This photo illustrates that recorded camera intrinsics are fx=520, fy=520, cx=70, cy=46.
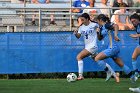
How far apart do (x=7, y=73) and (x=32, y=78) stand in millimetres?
919

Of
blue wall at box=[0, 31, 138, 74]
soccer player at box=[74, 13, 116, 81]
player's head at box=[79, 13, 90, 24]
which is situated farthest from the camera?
blue wall at box=[0, 31, 138, 74]

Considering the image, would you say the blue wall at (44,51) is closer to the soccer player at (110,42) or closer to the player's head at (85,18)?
the player's head at (85,18)

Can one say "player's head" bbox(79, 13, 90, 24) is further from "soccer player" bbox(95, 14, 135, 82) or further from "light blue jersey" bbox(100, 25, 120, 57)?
"light blue jersey" bbox(100, 25, 120, 57)

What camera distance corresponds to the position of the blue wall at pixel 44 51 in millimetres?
17531

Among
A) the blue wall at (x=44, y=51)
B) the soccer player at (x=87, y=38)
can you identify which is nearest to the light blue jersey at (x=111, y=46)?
the soccer player at (x=87, y=38)

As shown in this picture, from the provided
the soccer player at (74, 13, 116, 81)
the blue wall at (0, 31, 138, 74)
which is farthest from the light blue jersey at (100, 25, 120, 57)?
the blue wall at (0, 31, 138, 74)

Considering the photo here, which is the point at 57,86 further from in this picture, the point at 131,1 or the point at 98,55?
the point at 131,1

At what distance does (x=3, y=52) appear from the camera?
17.5 m

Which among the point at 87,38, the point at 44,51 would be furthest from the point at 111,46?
the point at 44,51

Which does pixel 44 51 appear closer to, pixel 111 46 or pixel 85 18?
pixel 85 18

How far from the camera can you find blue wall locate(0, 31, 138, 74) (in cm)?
1753

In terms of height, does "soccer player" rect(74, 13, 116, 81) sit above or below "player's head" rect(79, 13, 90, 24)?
below

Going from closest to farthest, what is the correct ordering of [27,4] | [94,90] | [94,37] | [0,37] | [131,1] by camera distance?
[94,90] → [94,37] → [0,37] → [27,4] → [131,1]

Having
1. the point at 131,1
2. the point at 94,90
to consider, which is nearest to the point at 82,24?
the point at 94,90
